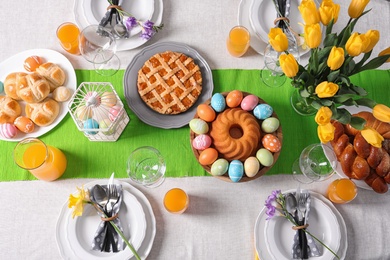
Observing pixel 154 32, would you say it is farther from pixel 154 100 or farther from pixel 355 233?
pixel 355 233

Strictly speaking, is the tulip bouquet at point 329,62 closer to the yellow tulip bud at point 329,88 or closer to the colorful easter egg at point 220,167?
the yellow tulip bud at point 329,88

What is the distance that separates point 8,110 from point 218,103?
0.63 meters

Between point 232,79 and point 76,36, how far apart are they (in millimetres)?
528

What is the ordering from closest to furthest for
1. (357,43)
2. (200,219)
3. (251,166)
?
(357,43) → (251,166) → (200,219)

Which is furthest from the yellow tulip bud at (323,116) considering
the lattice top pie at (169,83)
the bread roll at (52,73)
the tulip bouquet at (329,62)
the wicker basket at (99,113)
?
the bread roll at (52,73)

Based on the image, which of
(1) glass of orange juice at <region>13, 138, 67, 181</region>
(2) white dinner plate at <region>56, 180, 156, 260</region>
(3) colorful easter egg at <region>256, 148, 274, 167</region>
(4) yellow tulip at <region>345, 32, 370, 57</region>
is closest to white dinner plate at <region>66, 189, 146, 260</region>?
(2) white dinner plate at <region>56, 180, 156, 260</region>

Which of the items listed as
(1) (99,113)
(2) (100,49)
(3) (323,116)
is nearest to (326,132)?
(3) (323,116)

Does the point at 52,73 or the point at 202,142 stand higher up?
the point at 52,73

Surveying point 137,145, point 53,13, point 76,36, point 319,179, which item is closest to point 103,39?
point 76,36

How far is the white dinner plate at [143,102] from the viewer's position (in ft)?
3.57

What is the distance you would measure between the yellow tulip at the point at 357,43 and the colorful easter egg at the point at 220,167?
0.41 metres

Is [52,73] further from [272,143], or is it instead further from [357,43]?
[357,43]

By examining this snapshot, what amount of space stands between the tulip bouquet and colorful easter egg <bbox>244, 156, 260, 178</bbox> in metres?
0.20

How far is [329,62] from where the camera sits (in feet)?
2.50
